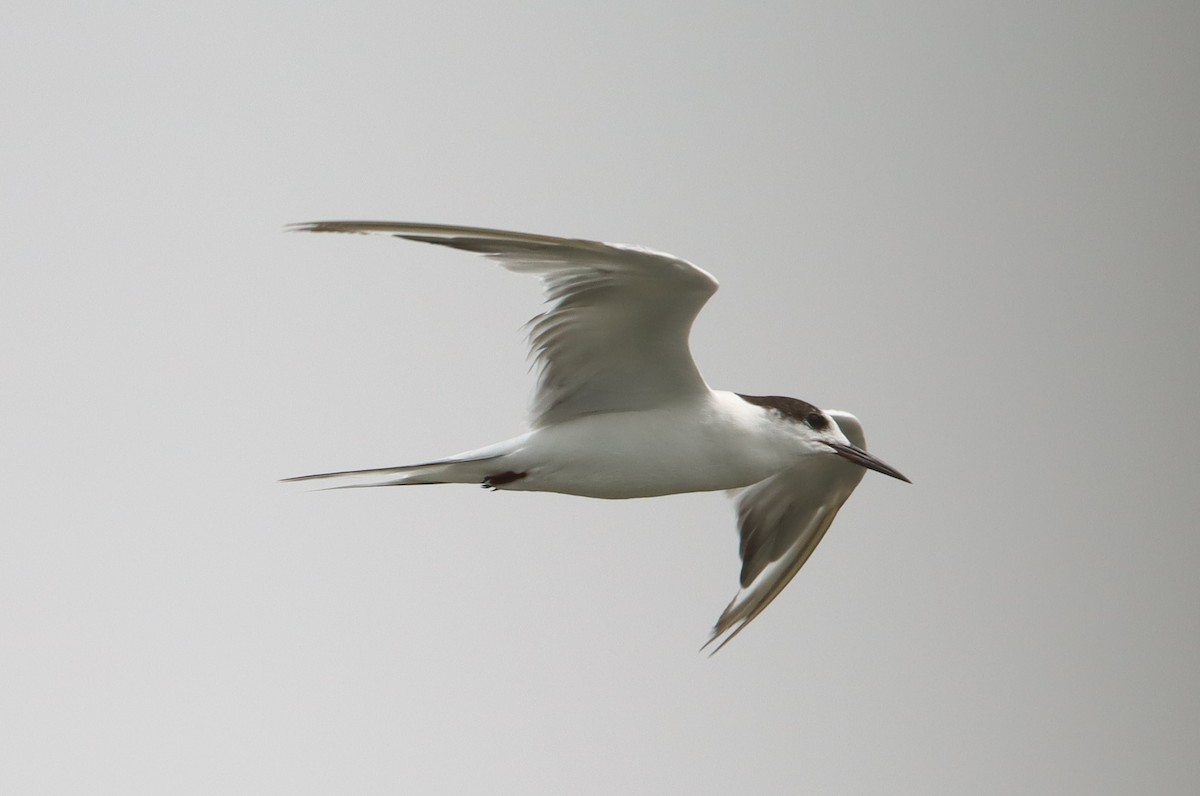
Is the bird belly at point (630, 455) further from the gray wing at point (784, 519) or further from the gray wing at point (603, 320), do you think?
the gray wing at point (784, 519)

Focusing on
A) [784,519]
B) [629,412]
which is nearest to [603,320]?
[629,412]

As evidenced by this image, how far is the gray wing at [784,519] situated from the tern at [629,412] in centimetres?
77

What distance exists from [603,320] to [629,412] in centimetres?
41

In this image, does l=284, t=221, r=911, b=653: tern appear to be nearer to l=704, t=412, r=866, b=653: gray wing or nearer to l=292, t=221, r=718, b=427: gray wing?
l=292, t=221, r=718, b=427: gray wing

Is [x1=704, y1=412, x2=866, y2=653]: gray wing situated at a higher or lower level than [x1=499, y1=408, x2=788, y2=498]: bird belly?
lower

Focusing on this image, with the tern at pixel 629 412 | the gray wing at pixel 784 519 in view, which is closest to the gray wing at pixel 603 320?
the tern at pixel 629 412

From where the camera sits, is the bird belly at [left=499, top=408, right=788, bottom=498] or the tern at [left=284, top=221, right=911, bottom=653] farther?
the bird belly at [left=499, top=408, right=788, bottom=498]

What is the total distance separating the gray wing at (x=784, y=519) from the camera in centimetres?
631

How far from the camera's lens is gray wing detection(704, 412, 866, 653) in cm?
631

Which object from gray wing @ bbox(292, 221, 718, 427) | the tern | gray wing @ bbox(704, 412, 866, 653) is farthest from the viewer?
gray wing @ bbox(704, 412, 866, 653)

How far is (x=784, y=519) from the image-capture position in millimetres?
6379

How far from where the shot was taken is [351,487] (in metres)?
4.63

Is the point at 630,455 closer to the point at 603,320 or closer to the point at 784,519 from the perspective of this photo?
the point at 603,320

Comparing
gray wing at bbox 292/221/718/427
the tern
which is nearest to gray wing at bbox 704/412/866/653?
the tern
